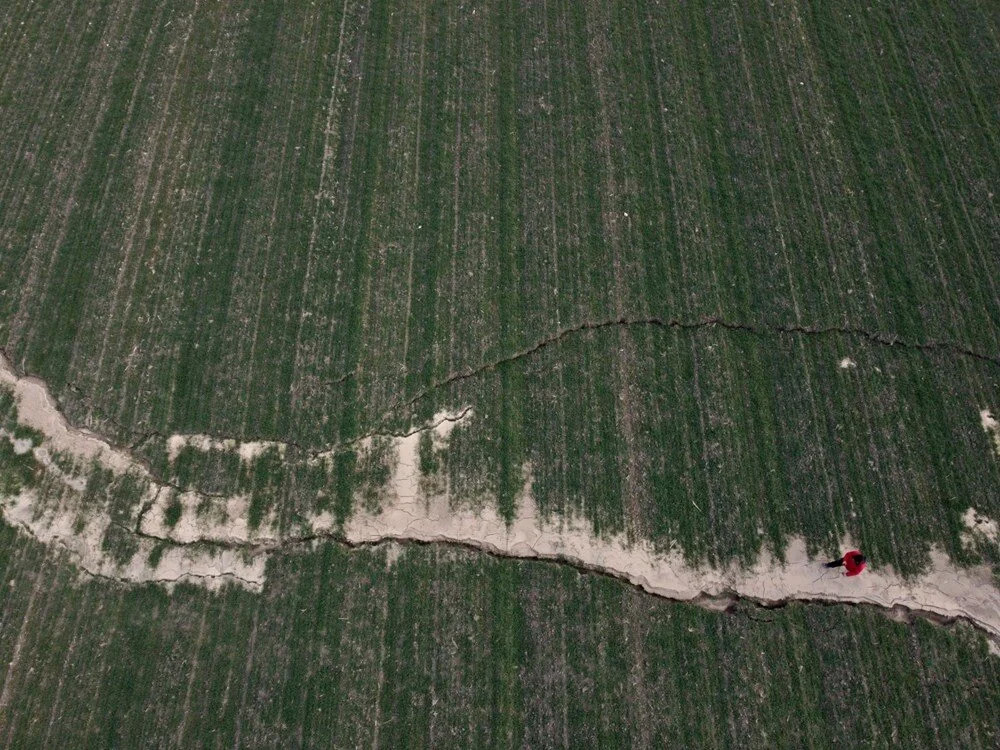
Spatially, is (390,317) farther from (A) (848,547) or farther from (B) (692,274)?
(A) (848,547)

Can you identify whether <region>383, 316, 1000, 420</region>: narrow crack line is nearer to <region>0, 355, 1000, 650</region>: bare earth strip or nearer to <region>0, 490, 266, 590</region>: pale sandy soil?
<region>0, 355, 1000, 650</region>: bare earth strip

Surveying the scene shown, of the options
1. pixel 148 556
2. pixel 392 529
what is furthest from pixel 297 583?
pixel 148 556

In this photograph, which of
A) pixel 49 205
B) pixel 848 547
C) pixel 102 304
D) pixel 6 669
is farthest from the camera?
pixel 49 205

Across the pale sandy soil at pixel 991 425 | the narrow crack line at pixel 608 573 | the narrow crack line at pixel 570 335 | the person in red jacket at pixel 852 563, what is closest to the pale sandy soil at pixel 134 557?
the narrow crack line at pixel 608 573

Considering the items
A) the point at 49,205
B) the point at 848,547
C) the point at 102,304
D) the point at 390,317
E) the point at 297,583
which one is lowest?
the point at 848,547

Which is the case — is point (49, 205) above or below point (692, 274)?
above

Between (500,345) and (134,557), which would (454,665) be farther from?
(500,345)

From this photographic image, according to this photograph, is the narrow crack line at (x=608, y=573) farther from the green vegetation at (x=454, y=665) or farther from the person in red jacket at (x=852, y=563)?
the person in red jacket at (x=852, y=563)
